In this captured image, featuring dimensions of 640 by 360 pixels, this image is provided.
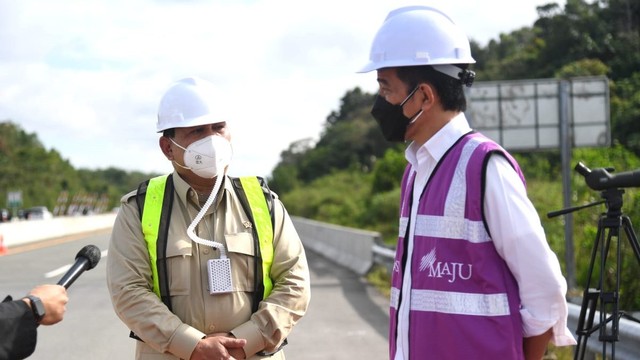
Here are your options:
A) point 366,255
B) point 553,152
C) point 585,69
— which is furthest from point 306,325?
point 585,69

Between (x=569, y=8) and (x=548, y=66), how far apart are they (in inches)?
232

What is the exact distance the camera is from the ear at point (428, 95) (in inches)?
122

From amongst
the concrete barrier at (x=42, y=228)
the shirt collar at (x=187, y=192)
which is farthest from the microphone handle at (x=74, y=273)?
the concrete barrier at (x=42, y=228)

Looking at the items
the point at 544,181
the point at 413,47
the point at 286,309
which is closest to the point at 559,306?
the point at 413,47

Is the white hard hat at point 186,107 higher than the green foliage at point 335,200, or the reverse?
the white hard hat at point 186,107

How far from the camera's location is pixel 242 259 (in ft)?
12.7

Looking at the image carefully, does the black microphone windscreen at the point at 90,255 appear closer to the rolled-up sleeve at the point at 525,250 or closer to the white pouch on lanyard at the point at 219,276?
the white pouch on lanyard at the point at 219,276

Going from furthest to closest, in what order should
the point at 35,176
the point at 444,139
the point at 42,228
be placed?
the point at 35,176 < the point at 42,228 < the point at 444,139

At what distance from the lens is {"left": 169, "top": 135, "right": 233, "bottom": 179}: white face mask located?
395 cm

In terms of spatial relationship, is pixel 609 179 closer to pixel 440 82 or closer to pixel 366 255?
pixel 440 82

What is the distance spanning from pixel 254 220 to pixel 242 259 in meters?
0.20

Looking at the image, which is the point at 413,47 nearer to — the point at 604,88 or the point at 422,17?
the point at 422,17

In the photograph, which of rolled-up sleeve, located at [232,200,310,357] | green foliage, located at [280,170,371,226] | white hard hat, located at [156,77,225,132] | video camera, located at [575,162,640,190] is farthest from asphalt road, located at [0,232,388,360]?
green foliage, located at [280,170,371,226]

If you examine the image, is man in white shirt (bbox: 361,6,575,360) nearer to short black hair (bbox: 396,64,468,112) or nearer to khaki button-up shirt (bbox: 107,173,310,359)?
short black hair (bbox: 396,64,468,112)
